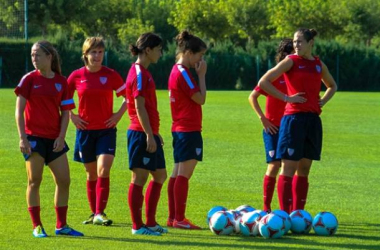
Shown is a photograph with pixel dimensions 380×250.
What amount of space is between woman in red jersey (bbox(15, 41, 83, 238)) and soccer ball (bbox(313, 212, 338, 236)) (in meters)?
2.62

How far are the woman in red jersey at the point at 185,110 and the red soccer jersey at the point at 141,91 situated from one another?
47 cm

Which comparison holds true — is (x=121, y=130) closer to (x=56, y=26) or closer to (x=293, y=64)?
(x=293, y=64)

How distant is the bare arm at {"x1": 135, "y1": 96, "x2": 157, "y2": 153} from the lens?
900 cm

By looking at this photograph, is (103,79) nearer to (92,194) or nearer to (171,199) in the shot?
(92,194)

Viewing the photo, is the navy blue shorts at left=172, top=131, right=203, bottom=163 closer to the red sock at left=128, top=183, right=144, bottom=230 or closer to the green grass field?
the red sock at left=128, top=183, right=144, bottom=230

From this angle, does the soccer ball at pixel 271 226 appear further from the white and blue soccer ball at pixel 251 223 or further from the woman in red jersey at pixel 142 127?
the woman in red jersey at pixel 142 127

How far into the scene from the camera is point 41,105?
885 cm

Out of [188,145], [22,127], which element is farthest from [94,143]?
[22,127]

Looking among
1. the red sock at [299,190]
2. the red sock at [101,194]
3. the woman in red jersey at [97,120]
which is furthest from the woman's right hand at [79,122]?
the red sock at [299,190]

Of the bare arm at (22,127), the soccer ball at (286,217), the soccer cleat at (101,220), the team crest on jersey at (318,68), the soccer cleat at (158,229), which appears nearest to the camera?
the bare arm at (22,127)

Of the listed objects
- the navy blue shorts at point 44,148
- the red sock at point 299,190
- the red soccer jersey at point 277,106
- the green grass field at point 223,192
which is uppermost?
the red soccer jersey at point 277,106

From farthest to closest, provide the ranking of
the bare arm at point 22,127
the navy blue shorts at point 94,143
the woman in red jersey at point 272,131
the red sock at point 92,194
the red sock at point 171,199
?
the woman in red jersey at point 272,131 < the red sock at point 92,194 < the navy blue shorts at point 94,143 < the red sock at point 171,199 < the bare arm at point 22,127

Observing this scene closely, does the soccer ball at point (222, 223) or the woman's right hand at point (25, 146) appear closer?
the woman's right hand at point (25, 146)

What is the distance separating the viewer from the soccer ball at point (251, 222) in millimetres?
9117
